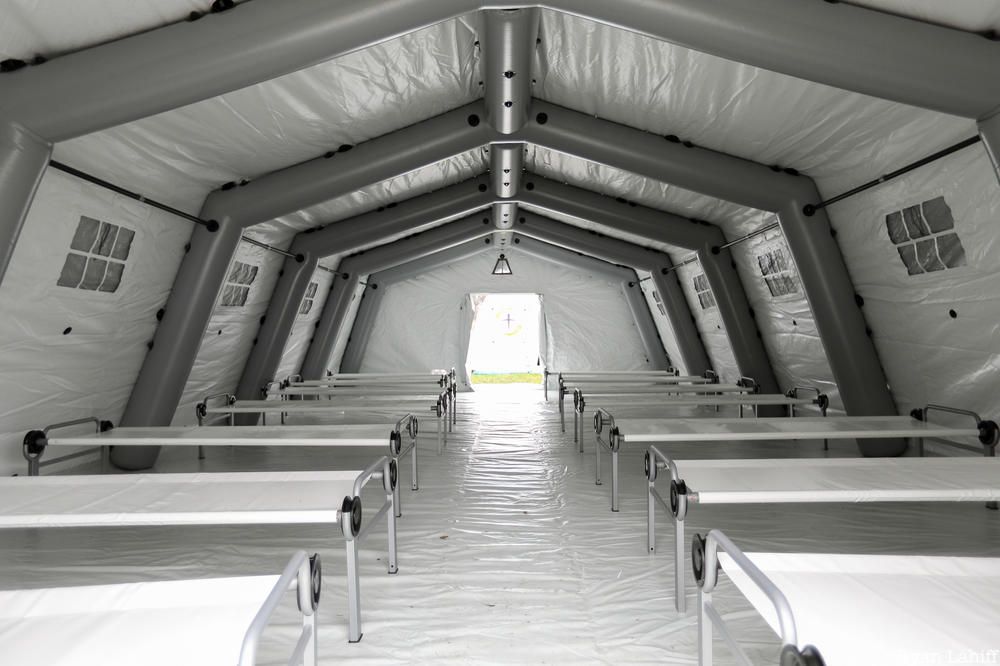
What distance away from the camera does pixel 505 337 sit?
691 inches

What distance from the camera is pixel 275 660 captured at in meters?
2.05

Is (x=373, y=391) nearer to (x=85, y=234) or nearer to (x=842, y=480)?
(x=85, y=234)

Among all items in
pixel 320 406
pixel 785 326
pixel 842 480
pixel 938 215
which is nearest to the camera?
pixel 842 480

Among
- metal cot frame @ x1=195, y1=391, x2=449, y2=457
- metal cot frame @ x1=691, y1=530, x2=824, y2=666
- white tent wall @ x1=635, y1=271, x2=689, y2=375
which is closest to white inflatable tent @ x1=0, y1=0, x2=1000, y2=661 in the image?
metal cot frame @ x1=195, y1=391, x2=449, y2=457

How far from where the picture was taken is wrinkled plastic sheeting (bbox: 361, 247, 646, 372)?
37.1 ft

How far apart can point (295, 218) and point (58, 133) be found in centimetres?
344

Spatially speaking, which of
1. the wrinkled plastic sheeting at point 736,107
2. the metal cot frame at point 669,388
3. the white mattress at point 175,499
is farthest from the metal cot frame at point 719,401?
the white mattress at point 175,499

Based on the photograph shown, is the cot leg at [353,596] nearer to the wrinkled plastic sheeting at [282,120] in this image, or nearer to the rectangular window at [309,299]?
the wrinkled plastic sheeting at [282,120]

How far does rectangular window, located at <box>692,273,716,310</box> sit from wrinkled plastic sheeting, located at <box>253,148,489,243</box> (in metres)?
3.14

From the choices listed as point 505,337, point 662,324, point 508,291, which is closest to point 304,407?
point 508,291

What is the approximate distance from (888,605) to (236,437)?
3636mm

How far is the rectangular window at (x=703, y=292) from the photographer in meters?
7.41

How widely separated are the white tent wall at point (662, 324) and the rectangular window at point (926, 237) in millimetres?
5590

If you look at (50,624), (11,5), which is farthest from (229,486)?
(11,5)
